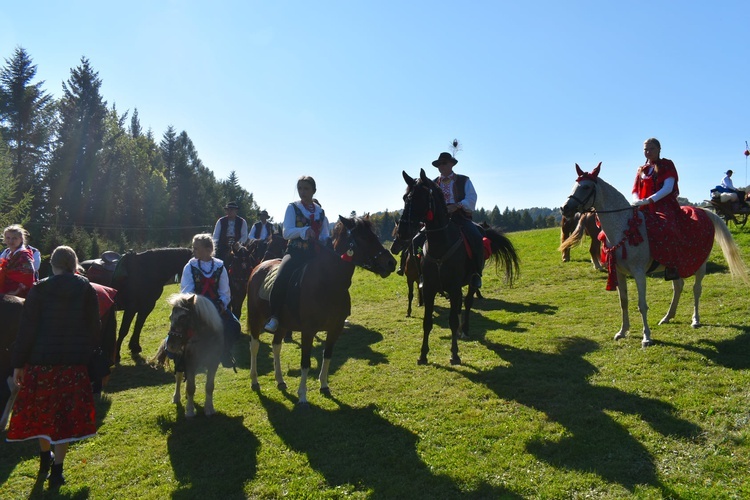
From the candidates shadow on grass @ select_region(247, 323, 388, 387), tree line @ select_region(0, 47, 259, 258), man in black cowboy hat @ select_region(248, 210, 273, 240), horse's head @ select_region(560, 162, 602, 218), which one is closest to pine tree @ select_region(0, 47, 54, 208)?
tree line @ select_region(0, 47, 259, 258)

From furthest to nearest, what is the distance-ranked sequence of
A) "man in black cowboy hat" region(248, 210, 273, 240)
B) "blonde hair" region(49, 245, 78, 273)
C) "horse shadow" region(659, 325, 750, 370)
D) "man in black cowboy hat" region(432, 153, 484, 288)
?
"man in black cowboy hat" region(248, 210, 273, 240) → "man in black cowboy hat" region(432, 153, 484, 288) → "horse shadow" region(659, 325, 750, 370) → "blonde hair" region(49, 245, 78, 273)

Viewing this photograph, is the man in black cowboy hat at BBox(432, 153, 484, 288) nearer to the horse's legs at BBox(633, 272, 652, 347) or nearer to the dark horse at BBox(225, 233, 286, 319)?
the horse's legs at BBox(633, 272, 652, 347)

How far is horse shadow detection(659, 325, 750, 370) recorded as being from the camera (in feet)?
19.7

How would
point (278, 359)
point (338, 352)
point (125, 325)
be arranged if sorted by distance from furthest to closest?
point (125, 325), point (338, 352), point (278, 359)

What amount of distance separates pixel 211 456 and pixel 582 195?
6.10 m

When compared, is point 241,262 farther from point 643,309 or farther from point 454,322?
point 643,309

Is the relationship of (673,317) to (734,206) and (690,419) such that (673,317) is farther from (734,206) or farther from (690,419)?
(734,206)

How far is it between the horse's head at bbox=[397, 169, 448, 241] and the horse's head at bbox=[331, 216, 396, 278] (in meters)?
0.71

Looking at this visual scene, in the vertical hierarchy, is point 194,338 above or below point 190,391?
above

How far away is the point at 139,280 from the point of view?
9336 millimetres

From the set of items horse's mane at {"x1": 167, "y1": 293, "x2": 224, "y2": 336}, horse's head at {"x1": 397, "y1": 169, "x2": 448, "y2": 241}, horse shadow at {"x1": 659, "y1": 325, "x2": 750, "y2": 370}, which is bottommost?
horse shadow at {"x1": 659, "y1": 325, "x2": 750, "y2": 370}

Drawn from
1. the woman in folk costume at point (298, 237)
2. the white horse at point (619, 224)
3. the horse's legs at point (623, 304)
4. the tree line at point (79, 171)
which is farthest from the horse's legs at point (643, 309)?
the tree line at point (79, 171)

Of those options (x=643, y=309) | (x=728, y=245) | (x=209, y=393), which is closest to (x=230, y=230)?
(x=209, y=393)

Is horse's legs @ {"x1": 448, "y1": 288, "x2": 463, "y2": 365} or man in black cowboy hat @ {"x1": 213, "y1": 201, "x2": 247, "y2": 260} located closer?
horse's legs @ {"x1": 448, "y1": 288, "x2": 463, "y2": 365}
